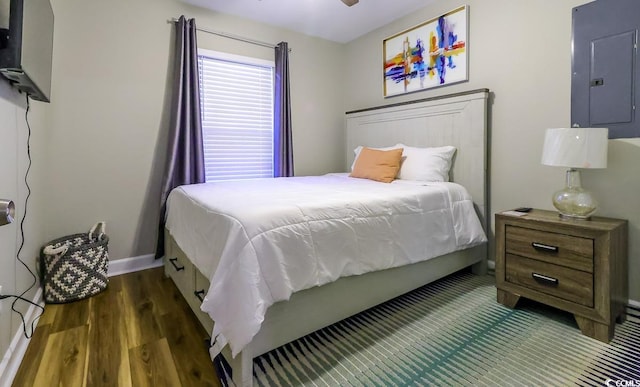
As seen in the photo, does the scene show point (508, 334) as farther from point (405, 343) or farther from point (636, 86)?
point (636, 86)

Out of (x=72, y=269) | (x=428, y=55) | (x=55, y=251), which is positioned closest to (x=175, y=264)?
(x=72, y=269)

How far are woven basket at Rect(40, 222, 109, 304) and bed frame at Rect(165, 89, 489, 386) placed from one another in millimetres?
469

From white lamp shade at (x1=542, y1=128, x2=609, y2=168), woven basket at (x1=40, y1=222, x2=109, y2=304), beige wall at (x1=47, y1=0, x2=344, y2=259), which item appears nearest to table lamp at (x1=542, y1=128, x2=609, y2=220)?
white lamp shade at (x1=542, y1=128, x2=609, y2=168)

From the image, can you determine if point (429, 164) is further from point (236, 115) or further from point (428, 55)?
point (236, 115)

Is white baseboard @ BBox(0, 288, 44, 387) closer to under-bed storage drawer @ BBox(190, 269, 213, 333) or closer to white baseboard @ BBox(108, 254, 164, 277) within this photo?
under-bed storage drawer @ BBox(190, 269, 213, 333)

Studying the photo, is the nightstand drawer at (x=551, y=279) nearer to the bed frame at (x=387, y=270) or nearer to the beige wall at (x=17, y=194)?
the bed frame at (x=387, y=270)

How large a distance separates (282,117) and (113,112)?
5.11 feet

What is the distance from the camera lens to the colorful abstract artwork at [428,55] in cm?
272

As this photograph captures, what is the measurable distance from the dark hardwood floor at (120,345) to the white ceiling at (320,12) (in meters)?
2.68

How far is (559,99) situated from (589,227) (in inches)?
39.7

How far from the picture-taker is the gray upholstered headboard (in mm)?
2547

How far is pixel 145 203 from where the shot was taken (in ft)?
9.24

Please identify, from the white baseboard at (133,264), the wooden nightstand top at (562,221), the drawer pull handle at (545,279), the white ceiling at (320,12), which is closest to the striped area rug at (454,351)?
the drawer pull handle at (545,279)

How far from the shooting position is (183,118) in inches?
111
